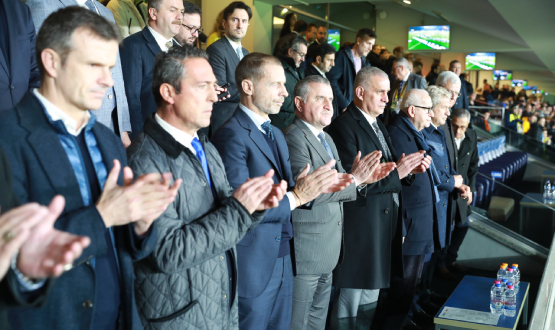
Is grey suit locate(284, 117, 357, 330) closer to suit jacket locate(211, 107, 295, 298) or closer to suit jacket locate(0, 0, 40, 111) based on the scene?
suit jacket locate(211, 107, 295, 298)

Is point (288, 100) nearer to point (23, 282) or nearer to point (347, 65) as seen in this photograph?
point (347, 65)

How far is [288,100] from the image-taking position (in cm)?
430

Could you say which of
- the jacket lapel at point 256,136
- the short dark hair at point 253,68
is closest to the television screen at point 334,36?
the short dark hair at point 253,68

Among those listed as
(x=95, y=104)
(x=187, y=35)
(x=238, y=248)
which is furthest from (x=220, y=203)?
(x=187, y=35)

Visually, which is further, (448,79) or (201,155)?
(448,79)

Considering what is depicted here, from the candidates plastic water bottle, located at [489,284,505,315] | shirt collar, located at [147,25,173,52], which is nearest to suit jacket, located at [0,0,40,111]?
shirt collar, located at [147,25,173,52]

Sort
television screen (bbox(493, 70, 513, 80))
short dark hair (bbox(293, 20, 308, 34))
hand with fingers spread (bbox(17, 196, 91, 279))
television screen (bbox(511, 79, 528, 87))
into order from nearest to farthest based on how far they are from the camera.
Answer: hand with fingers spread (bbox(17, 196, 91, 279)) → short dark hair (bbox(293, 20, 308, 34)) → television screen (bbox(493, 70, 513, 80)) → television screen (bbox(511, 79, 528, 87))

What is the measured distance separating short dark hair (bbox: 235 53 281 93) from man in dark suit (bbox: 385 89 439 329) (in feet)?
5.55

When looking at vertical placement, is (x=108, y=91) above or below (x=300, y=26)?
below

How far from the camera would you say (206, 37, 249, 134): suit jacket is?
3594mm

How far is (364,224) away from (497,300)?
1.24 meters

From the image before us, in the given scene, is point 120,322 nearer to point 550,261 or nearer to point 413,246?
point 413,246

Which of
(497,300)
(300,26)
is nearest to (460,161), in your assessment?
(497,300)

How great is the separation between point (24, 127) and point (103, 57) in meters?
0.28
